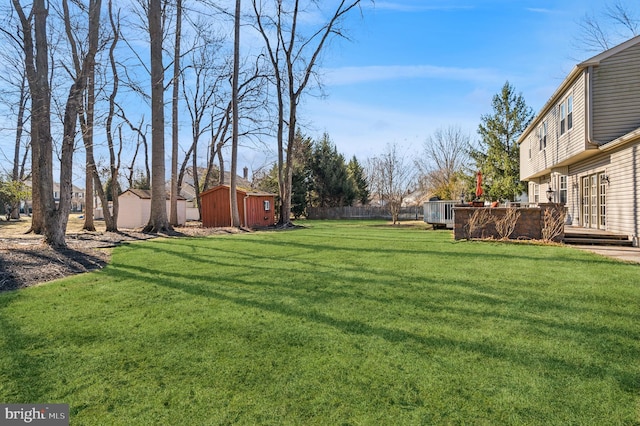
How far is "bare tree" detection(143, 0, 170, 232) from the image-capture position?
41.3ft

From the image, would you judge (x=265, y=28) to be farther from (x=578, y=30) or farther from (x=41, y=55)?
(x=578, y=30)

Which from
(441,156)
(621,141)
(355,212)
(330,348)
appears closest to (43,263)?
(330,348)

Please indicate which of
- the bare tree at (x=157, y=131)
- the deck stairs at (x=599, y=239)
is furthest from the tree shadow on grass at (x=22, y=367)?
the deck stairs at (x=599, y=239)

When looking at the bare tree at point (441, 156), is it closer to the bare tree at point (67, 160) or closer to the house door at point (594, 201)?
the house door at point (594, 201)

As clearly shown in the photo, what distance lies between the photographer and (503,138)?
25.4m

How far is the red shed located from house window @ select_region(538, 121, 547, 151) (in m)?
12.9

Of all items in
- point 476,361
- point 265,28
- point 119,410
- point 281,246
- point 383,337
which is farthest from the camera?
point 265,28

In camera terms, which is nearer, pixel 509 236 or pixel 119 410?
pixel 119 410

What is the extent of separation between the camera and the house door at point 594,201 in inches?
424

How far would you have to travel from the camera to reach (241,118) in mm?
22250

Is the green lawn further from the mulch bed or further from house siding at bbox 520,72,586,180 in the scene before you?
Answer: house siding at bbox 520,72,586,180

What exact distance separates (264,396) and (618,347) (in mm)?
2622

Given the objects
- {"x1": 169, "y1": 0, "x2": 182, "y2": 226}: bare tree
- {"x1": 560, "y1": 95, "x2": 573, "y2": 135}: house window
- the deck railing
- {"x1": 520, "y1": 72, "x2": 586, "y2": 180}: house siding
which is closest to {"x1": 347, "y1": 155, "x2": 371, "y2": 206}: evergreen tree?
{"x1": 520, "y1": 72, "x2": 586, "y2": 180}: house siding

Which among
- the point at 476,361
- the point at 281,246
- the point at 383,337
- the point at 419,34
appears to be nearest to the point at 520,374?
the point at 476,361
